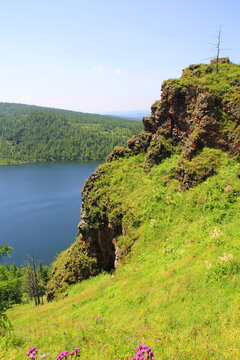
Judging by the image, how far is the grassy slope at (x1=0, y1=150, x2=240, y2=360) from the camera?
7.10 m

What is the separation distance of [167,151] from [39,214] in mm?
63939

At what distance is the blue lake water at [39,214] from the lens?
201ft

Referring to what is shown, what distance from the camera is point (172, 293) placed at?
9.98 meters

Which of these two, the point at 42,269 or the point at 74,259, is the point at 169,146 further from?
the point at 42,269

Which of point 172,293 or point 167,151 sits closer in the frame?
point 172,293

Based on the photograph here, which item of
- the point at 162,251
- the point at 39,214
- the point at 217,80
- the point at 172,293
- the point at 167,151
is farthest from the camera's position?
the point at 39,214

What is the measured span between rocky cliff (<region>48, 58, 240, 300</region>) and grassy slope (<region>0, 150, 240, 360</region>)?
4.34 feet

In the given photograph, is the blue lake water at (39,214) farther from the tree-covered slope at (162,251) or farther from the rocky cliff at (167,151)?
the rocky cliff at (167,151)

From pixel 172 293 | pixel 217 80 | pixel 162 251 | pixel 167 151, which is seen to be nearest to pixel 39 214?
pixel 167 151

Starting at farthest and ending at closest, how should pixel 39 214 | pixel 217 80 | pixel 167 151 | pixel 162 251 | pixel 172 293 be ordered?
pixel 39 214 → pixel 167 151 → pixel 217 80 → pixel 162 251 → pixel 172 293

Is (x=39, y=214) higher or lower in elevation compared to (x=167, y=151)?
lower

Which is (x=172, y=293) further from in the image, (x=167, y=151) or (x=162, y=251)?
(x=167, y=151)

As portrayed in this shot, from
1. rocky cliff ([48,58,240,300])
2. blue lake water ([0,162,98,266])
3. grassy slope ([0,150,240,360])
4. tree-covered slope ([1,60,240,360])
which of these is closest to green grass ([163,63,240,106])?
rocky cliff ([48,58,240,300])

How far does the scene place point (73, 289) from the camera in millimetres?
25266
